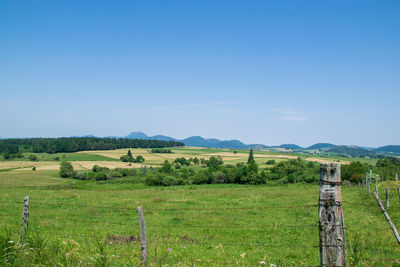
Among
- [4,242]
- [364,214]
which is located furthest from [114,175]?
[4,242]

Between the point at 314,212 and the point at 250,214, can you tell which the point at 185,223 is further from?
the point at 314,212

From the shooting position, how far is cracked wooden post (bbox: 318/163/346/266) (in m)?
4.59

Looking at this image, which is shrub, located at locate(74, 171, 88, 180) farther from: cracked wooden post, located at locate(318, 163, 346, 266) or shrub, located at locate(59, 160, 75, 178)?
cracked wooden post, located at locate(318, 163, 346, 266)

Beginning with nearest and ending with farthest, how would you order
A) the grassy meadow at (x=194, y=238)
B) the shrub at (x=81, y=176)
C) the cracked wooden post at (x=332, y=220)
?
the cracked wooden post at (x=332, y=220)
the grassy meadow at (x=194, y=238)
the shrub at (x=81, y=176)

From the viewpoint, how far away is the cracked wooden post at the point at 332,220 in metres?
4.59

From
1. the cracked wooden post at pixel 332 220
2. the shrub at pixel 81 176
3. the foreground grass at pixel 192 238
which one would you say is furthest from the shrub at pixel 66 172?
the cracked wooden post at pixel 332 220

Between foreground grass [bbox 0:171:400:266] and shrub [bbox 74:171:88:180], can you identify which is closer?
foreground grass [bbox 0:171:400:266]

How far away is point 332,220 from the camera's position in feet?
15.1

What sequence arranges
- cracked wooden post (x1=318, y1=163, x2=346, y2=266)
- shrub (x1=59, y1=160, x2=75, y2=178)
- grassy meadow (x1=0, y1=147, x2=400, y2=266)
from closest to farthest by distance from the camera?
cracked wooden post (x1=318, y1=163, x2=346, y2=266)
grassy meadow (x1=0, y1=147, x2=400, y2=266)
shrub (x1=59, y1=160, x2=75, y2=178)

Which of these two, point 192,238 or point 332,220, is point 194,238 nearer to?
point 192,238

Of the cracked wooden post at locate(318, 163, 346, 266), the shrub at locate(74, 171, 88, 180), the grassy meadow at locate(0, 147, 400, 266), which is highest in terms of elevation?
the cracked wooden post at locate(318, 163, 346, 266)

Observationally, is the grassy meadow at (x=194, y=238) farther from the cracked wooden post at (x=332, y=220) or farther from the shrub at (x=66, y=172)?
the shrub at (x=66, y=172)

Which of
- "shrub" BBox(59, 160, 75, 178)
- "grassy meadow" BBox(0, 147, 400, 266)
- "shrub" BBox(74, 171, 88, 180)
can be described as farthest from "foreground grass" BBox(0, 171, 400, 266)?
"shrub" BBox(59, 160, 75, 178)

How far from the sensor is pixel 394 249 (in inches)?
389
